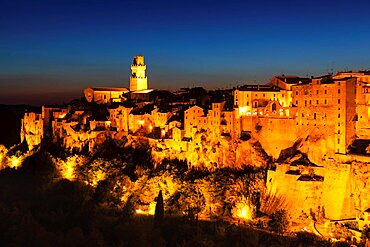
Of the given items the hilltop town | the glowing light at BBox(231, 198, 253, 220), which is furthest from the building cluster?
the glowing light at BBox(231, 198, 253, 220)

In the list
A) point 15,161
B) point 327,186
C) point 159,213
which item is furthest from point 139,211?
point 15,161

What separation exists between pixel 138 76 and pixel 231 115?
33372 millimetres

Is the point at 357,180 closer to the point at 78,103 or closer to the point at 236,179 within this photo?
the point at 236,179

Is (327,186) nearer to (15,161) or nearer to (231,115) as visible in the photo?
(231,115)

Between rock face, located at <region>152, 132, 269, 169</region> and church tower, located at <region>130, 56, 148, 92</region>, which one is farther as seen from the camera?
church tower, located at <region>130, 56, 148, 92</region>

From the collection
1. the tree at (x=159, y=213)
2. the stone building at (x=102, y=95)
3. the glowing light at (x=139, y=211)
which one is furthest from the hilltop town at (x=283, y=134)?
the stone building at (x=102, y=95)

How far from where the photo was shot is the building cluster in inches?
1272

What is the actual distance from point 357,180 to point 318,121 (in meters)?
5.10

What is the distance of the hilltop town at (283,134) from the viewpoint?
102ft

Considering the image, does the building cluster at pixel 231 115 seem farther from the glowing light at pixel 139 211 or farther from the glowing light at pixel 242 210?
the glowing light at pixel 139 211

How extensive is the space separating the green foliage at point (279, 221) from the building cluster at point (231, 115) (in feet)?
17.7

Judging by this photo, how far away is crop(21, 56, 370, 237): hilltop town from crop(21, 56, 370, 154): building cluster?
0.24 ft

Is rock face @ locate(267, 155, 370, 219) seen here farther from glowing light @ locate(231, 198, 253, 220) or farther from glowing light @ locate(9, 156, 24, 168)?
glowing light @ locate(9, 156, 24, 168)

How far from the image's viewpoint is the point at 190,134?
134 feet
